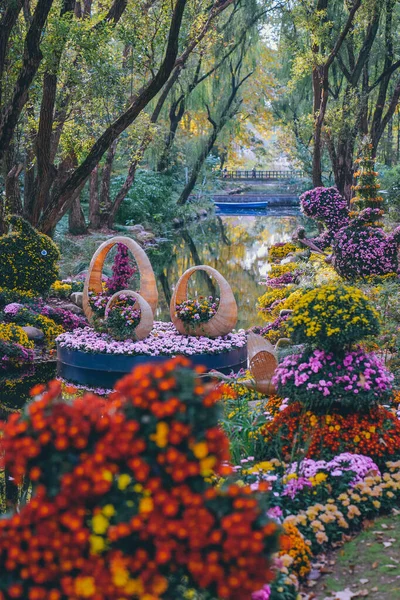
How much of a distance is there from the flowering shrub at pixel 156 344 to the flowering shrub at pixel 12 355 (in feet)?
2.31

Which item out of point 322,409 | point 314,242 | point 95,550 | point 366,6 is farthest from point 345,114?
point 95,550

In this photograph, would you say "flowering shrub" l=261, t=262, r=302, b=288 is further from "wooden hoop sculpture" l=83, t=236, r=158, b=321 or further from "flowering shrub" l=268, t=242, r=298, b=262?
"wooden hoop sculpture" l=83, t=236, r=158, b=321

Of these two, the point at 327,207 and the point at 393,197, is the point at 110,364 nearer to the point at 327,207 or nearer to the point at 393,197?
the point at 327,207

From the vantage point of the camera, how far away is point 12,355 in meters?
12.6

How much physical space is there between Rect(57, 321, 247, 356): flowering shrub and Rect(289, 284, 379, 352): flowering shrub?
5.24m

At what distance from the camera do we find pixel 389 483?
19.2 feet

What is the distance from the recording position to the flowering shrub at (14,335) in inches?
514

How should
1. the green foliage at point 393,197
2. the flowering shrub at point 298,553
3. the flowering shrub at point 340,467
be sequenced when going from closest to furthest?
the flowering shrub at point 298,553
the flowering shrub at point 340,467
the green foliage at point 393,197

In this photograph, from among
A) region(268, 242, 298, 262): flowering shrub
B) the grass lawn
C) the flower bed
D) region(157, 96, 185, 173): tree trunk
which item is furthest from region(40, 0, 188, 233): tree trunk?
region(157, 96, 185, 173): tree trunk

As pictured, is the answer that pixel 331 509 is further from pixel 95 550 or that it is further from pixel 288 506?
pixel 95 550

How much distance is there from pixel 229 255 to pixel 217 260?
5.40 feet

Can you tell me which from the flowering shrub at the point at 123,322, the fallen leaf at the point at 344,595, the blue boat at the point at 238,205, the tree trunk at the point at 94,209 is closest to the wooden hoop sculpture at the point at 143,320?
the flowering shrub at the point at 123,322

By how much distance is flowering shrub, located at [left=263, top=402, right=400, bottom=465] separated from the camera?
6.22 meters

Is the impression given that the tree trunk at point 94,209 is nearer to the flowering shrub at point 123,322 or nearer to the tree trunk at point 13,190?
the tree trunk at point 13,190
